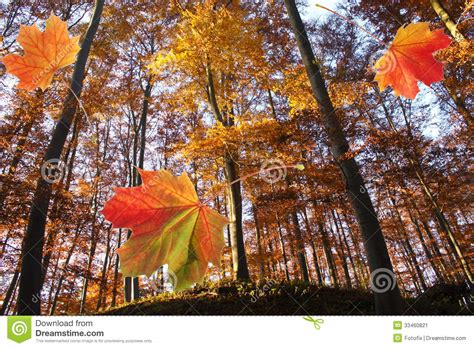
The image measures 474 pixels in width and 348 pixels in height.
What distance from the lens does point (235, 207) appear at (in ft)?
24.4

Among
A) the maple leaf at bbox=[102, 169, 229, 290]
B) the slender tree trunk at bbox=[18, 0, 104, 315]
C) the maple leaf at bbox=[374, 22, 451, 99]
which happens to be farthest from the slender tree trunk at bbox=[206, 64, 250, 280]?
the maple leaf at bbox=[102, 169, 229, 290]

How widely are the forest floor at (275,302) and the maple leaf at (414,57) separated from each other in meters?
4.94

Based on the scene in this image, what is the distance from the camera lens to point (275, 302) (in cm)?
559

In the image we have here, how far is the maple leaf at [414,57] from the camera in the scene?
2.84ft

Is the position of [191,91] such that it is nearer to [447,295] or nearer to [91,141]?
[91,141]

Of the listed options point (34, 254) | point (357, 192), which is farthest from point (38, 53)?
point (34, 254)

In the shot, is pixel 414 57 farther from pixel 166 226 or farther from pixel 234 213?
pixel 234 213

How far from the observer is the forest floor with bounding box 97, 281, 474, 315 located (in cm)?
536

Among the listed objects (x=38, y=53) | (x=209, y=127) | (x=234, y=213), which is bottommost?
(x=38, y=53)

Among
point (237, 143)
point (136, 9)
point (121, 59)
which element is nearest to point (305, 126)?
point (237, 143)

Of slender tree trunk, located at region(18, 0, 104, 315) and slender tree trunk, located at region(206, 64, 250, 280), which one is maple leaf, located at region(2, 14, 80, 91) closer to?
slender tree trunk, located at region(18, 0, 104, 315)

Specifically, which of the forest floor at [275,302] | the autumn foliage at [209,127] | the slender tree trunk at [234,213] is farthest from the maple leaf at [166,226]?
the slender tree trunk at [234,213]

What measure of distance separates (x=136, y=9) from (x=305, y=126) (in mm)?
7352

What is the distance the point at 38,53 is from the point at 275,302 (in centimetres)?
560
